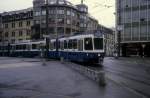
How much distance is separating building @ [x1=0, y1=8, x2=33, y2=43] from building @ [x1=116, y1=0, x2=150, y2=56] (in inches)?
1264

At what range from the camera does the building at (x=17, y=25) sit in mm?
92500

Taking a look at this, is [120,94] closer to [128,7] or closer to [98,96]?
[98,96]

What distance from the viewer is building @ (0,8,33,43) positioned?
92500 mm

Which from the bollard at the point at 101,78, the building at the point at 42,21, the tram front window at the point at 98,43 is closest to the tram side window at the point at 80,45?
the tram front window at the point at 98,43

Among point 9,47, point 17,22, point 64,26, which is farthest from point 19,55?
point 17,22

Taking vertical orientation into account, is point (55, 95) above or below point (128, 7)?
below

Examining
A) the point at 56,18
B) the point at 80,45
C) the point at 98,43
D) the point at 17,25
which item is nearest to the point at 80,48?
the point at 80,45

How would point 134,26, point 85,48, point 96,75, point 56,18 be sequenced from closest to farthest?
point 96,75, point 85,48, point 134,26, point 56,18

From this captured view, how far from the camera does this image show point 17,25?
97.6 metres

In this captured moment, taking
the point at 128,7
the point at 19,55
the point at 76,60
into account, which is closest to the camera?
the point at 76,60

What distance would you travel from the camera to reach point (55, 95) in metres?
11.9

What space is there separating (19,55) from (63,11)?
29.1m

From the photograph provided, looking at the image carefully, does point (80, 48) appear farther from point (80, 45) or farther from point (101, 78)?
point (101, 78)

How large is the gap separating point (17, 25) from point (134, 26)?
4487cm
